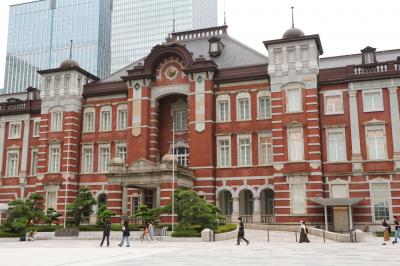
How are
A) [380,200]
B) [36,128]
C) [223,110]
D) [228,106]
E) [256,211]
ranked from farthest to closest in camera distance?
[36,128] → [223,110] → [228,106] → [256,211] → [380,200]

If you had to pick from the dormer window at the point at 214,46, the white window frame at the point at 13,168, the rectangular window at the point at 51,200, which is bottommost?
the rectangular window at the point at 51,200

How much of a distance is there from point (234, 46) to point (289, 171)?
13.3m

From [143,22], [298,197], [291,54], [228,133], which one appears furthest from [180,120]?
[143,22]

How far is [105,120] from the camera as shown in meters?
41.0

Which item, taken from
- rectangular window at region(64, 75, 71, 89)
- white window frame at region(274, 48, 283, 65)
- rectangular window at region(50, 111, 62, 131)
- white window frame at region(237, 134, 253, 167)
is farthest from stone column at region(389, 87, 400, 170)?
rectangular window at region(50, 111, 62, 131)

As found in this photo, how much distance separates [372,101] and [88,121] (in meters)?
23.7

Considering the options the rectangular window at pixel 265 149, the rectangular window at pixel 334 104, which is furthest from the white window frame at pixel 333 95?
the rectangular window at pixel 265 149

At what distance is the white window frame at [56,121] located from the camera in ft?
134

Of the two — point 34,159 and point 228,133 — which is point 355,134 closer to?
point 228,133

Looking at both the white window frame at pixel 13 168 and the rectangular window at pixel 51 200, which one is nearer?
the rectangular window at pixel 51 200

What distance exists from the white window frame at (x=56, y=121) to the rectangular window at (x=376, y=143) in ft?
83.0

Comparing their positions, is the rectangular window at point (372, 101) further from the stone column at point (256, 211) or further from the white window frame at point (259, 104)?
the stone column at point (256, 211)

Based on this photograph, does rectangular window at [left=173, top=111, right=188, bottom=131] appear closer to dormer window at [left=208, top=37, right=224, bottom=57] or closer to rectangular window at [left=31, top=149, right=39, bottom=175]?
dormer window at [left=208, top=37, right=224, bottom=57]

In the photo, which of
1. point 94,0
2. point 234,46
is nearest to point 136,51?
point 94,0
